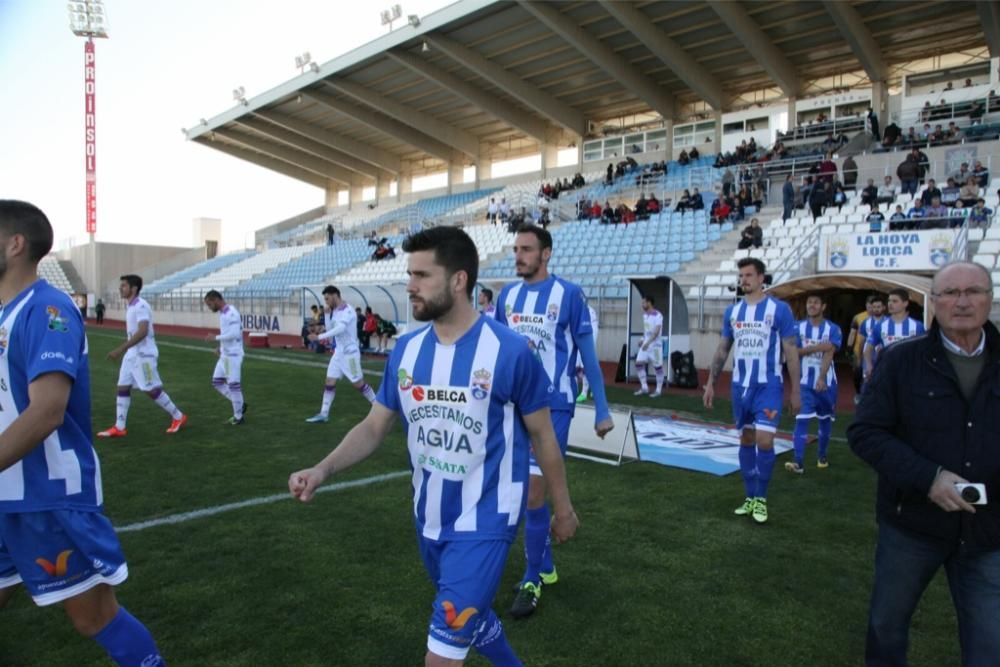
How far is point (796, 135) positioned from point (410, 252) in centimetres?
2864

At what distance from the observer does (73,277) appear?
160 ft

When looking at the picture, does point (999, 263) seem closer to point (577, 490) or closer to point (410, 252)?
point (577, 490)

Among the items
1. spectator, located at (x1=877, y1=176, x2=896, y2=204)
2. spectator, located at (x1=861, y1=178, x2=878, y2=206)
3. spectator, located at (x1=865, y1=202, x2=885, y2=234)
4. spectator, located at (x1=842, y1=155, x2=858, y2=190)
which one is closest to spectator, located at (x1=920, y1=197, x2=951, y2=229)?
spectator, located at (x1=865, y1=202, x2=885, y2=234)

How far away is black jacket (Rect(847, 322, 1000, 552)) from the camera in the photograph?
8.16 ft

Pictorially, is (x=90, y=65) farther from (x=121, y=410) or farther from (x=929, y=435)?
(x=929, y=435)

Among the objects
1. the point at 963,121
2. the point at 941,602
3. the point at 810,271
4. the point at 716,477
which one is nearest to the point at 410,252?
the point at 941,602

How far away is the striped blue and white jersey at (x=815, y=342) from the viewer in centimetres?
762

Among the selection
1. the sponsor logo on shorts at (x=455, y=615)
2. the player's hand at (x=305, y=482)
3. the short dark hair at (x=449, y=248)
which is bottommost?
the sponsor logo on shorts at (x=455, y=615)

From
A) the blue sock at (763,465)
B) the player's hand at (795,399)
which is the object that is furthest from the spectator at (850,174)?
the blue sock at (763,465)

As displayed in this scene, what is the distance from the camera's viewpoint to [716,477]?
7.14 m

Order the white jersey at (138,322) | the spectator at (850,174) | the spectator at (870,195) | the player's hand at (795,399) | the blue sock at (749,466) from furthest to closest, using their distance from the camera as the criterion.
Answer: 1. the spectator at (850,174)
2. the spectator at (870,195)
3. the white jersey at (138,322)
4. the player's hand at (795,399)
5. the blue sock at (749,466)

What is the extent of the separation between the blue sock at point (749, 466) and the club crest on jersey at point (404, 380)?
13.2 feet

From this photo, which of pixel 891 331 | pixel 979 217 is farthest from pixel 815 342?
pixel 979 217

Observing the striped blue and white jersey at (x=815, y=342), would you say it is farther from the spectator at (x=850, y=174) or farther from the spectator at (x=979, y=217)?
the spectator at (x=850, y=174)
